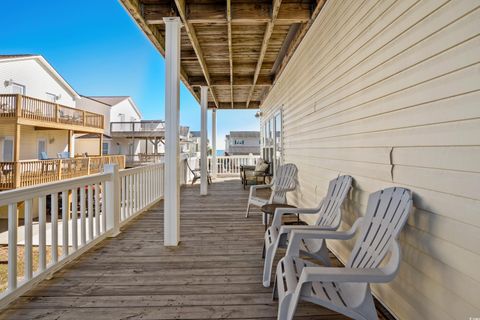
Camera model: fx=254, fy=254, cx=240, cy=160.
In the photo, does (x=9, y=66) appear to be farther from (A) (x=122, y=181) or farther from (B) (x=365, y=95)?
(B) (x=365, y=95)

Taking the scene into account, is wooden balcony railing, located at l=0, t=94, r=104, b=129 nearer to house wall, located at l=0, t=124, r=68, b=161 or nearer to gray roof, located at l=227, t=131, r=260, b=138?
house wall, located at l=0, t=124, r=68, b=161

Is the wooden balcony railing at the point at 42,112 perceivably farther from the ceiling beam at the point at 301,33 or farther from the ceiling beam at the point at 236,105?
A: the ceiling beam at the point at 301,33

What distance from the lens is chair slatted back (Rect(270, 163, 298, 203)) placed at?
432 cm

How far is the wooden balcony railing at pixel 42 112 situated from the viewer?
10.1 metres

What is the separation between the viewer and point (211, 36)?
4344mm

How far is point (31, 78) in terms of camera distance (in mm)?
12914

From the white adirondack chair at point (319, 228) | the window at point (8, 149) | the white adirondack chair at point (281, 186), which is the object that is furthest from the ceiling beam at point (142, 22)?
the window at point (8, 149)

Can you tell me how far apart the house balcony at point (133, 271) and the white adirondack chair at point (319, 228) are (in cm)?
29

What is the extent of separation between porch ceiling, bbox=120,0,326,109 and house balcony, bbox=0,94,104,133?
834 cm

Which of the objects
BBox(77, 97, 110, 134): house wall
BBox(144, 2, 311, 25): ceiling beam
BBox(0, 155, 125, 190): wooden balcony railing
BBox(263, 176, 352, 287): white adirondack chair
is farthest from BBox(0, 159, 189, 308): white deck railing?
BBox(77, 97, 110, 134): house wall

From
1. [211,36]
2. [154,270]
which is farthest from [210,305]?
[211,36]

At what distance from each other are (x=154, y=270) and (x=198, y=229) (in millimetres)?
1305

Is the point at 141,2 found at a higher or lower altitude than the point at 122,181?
higher

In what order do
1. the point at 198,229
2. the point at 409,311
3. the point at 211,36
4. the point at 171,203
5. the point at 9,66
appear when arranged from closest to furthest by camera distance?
1. the point at 409,311
2. the point at 171,203
3. the point at 198,229
4. the point at 211,36
5. the point at 9,66
